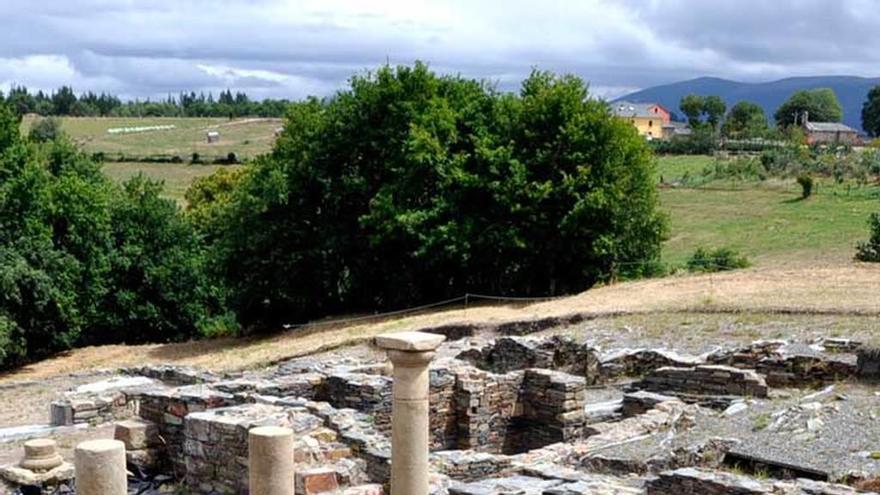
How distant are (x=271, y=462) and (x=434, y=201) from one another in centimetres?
2244

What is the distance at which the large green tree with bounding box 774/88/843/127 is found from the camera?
5812 inches

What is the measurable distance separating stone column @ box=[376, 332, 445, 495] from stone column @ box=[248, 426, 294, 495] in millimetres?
1244

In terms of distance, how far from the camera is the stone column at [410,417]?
11188mm

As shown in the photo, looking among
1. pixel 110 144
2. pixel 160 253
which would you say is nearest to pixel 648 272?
pixel 160 253

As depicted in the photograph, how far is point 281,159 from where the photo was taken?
117 ft

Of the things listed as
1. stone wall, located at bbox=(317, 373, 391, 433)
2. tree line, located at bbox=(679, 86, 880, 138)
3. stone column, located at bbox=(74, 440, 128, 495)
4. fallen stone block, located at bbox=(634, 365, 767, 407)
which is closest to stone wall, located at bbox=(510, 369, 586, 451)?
fallen stone block, located at bbox=(634, 365, 767, 407)

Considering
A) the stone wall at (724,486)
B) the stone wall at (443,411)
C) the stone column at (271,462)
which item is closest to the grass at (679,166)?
the stone wall at (443,411)

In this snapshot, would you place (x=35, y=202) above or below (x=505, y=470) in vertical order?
above

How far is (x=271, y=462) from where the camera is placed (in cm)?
1057

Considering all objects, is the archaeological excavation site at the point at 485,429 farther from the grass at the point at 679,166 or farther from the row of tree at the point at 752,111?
the row of tree at the point at 752,111

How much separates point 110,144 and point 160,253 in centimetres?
8331

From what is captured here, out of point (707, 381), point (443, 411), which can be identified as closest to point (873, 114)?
point (707, 381)

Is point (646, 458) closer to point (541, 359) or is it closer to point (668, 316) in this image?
point (541, 359)

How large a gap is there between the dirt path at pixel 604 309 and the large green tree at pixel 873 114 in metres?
100
